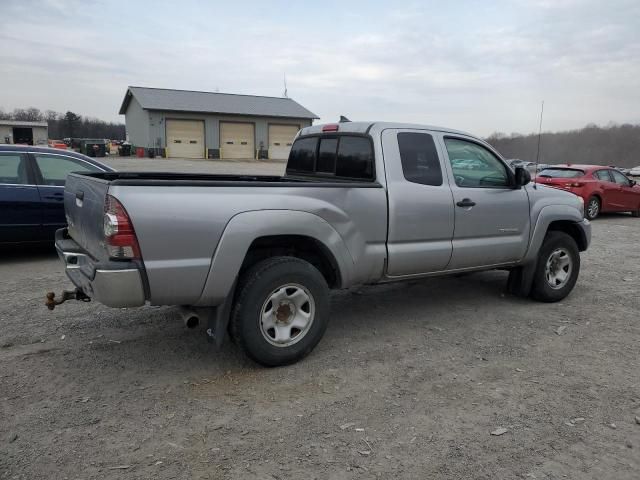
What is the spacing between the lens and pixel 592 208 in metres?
14.4

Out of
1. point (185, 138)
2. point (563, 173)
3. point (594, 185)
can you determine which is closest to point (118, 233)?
point (563, 173)

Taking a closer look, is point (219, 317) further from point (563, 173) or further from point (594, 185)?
point (594, 185)

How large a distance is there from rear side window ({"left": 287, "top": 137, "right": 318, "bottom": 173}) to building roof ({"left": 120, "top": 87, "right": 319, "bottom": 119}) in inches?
1516

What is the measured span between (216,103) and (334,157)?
42.2m

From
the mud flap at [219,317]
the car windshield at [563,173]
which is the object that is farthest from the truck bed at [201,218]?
the car windshield at [563,173]

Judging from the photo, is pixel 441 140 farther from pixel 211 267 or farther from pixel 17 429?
pixel 17 429

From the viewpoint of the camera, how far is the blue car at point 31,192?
7.00m

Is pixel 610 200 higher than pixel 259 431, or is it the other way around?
pixel 610 200

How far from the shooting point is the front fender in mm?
3533

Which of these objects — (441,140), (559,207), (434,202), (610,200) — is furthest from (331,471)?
(610,200)

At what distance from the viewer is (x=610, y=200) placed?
579 inches

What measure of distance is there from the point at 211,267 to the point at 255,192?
632mm

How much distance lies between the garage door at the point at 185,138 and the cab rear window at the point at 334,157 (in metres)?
39.2

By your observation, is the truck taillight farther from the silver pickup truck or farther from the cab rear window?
the cab rear window
